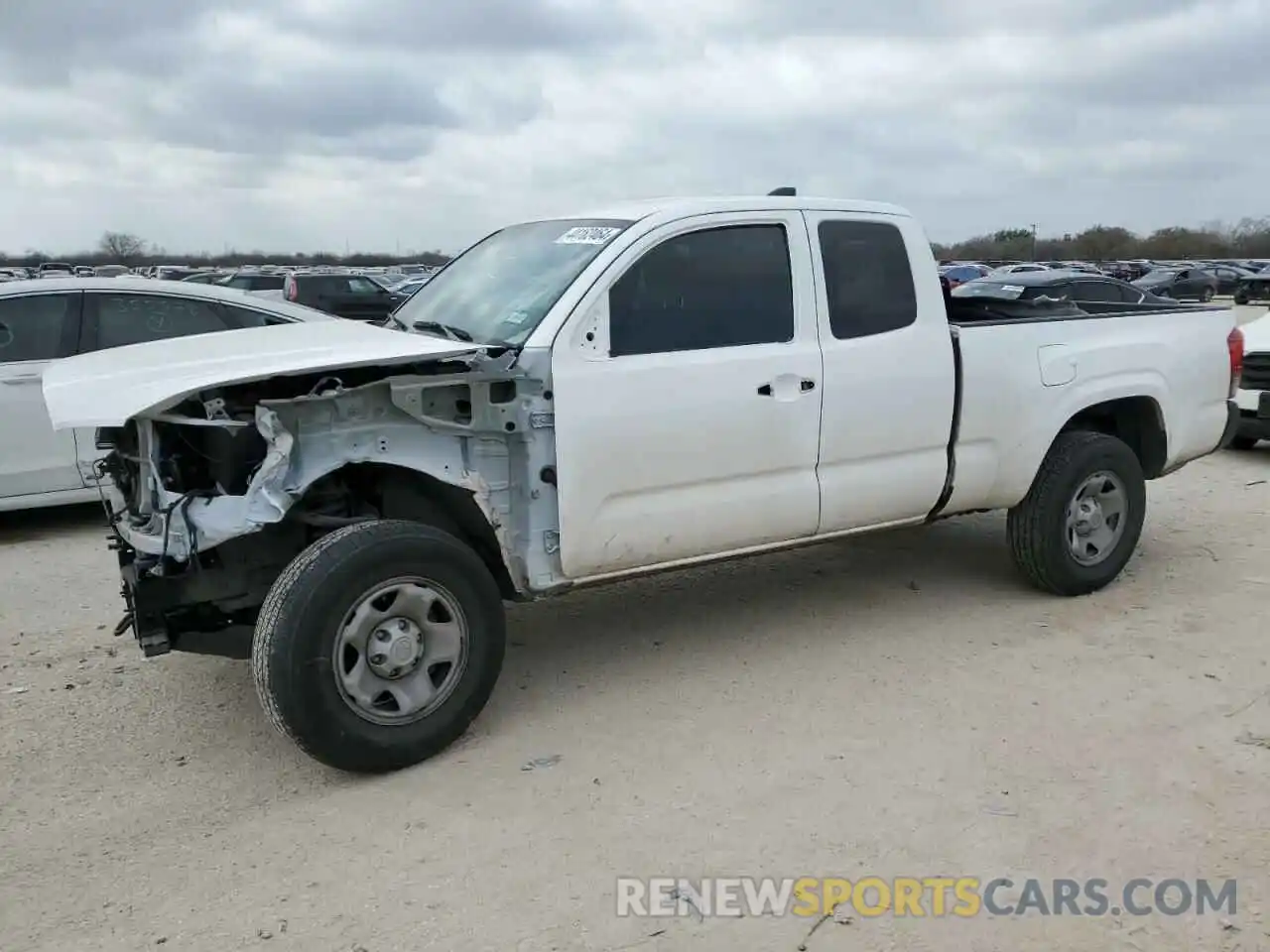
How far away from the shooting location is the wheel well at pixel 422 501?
400 cm

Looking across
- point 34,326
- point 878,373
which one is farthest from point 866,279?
point 34,326

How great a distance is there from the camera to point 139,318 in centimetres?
691

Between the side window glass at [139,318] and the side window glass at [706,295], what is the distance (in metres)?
3.91

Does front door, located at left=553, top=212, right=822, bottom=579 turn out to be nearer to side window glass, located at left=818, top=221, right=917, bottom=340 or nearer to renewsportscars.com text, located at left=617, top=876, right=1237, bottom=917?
side window glass, located at left=818, top=221, right=917, bottom=340

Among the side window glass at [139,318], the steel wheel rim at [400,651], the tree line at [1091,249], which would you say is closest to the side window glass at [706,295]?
the steel wheel rim at [400,651]

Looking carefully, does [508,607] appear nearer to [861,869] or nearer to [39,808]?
[39,808]

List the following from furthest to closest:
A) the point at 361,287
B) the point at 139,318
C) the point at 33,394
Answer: the point at 361,287 < the point at 139,318 < the point at 33,394

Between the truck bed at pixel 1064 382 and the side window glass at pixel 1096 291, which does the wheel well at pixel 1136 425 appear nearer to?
the truck bed at pixel 1064 382

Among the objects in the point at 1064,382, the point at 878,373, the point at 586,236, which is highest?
the point at 586,236

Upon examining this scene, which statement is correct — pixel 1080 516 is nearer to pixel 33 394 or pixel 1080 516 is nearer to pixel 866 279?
pixel 866 279

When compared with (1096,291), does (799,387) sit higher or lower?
lower

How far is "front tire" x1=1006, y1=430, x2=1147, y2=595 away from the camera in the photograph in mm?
5289

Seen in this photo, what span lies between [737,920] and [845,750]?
1071mm

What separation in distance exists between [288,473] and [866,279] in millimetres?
2605
